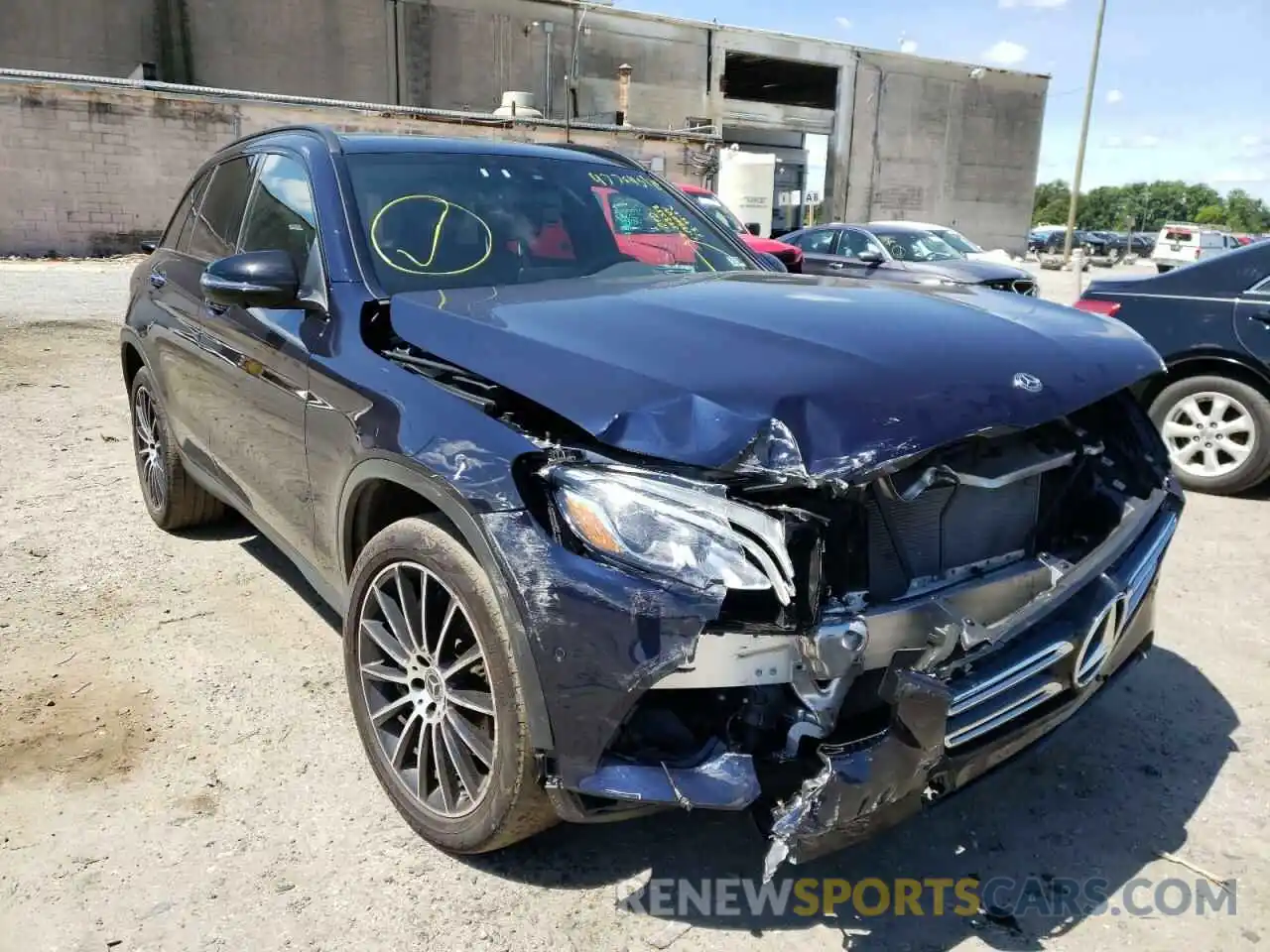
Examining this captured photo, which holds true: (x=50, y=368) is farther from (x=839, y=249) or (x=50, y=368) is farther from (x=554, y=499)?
(x=839, y=249)

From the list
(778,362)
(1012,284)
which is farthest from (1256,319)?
(1012,284)

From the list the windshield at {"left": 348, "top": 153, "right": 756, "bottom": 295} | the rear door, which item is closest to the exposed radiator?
the windshield at {"left": 348, "top": 153, "right": 756, "bottom": 295}

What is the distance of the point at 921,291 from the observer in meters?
2.83

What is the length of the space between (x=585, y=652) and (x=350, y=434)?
105 centimetres

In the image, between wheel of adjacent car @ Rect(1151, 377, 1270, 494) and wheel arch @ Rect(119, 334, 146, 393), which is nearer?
wheel arch @ Rect(119, 334, 146, 393)

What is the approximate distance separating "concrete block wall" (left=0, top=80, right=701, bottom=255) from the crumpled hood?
61.7 feet

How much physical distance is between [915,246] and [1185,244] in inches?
847

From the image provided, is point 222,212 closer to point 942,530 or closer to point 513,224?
point 513,224

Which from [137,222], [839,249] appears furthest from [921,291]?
[137,222]

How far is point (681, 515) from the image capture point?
1.84 m

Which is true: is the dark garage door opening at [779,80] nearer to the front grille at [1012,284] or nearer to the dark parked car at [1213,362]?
the front grille at [1012,284]

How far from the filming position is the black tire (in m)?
4.44

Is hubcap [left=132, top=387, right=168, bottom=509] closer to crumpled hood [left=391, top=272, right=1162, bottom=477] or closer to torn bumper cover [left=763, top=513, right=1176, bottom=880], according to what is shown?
crumpled hood [left=391, top=272, right=1162, bottom=477]

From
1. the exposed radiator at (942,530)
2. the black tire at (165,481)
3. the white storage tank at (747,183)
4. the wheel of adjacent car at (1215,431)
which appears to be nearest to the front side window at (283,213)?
A: the black tire at (165,481)
